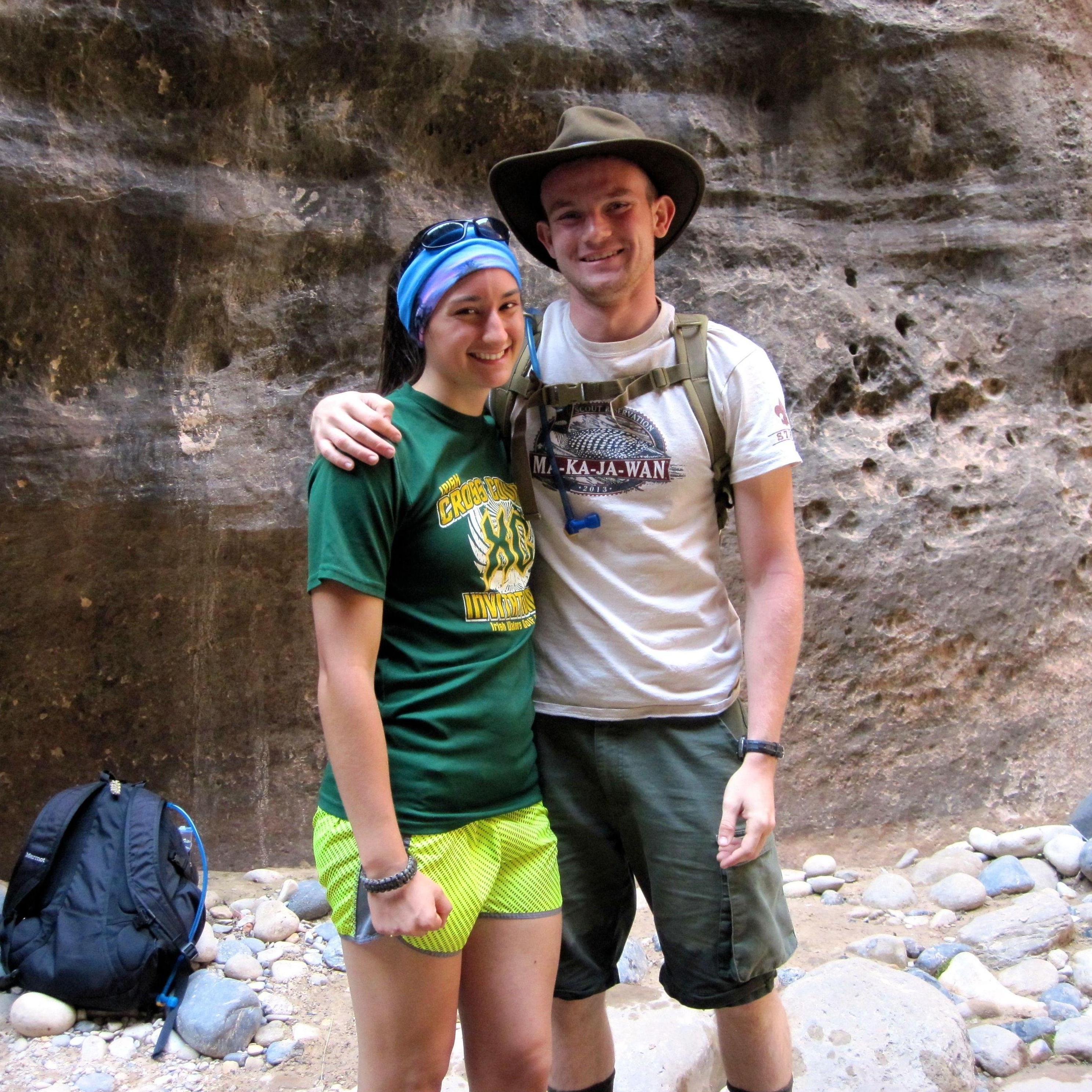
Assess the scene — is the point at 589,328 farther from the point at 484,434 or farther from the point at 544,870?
the point at 544,870

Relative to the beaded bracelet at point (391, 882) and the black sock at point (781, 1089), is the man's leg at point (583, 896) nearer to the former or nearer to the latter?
the black sock at point (781, 1089)

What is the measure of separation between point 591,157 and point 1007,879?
2.73 meters

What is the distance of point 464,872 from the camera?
5.35 ft

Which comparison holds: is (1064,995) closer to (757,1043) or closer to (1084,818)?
(1084,818)

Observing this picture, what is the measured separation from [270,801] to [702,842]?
222 cm

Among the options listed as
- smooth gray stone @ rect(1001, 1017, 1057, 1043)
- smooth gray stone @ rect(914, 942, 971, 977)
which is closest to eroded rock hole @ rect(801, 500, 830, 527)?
smooth gray stone @ rect(914, 942, 971, 977)

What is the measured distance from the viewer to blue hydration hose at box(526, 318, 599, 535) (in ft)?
6.15

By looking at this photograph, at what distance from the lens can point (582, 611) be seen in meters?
1.88

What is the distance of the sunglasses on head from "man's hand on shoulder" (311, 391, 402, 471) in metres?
0.27

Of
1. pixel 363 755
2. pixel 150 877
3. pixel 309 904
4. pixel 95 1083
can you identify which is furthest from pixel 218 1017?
pixel 363 755

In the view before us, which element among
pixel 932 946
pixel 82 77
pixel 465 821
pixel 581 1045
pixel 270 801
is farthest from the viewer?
pixel 270 801

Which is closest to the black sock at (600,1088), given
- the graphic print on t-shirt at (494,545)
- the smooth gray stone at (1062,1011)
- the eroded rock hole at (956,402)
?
the graphic print on t-shirt at (494,545)

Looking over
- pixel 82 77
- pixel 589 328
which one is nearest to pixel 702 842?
pixel 589 328

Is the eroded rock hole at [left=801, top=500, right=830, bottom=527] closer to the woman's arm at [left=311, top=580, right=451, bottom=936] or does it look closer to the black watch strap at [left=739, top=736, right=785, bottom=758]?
the black watch strap at [left=739, top=736, right=785, bottom=758]
